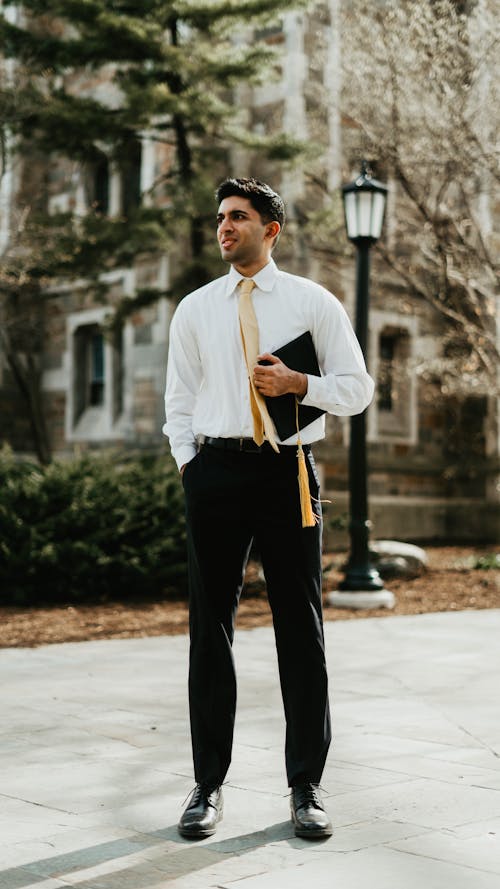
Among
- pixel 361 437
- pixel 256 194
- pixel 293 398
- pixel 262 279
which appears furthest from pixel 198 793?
pixel 361 437

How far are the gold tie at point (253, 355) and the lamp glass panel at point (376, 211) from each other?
7193 mm

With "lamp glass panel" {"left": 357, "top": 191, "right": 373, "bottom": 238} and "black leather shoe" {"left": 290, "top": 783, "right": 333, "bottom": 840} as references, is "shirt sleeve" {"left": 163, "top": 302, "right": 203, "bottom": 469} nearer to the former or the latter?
"black leather shoe" {"left": 290, "top": 783, "right": 333, "bottom": 840}

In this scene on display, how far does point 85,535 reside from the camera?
35.7 feet

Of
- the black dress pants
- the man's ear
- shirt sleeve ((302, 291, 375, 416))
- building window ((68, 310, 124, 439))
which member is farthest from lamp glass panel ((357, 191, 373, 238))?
building window ((68, 310, 124, 439))

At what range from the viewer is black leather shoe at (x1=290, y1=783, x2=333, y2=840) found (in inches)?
143

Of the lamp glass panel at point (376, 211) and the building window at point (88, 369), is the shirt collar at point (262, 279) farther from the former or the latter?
the building window at point (88, 369)

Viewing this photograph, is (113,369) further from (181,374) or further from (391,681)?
(181,374)

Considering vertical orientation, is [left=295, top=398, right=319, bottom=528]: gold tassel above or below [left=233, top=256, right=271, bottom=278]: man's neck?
below

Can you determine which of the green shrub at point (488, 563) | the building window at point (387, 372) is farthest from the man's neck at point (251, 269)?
the building window at point (387, 372)

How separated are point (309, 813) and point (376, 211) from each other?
7986 millimetres

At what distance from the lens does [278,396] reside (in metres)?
3.79

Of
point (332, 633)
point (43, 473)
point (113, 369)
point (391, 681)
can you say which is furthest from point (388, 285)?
point (391, 681)

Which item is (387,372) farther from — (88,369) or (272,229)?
(272,229)

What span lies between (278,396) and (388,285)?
585 inches
